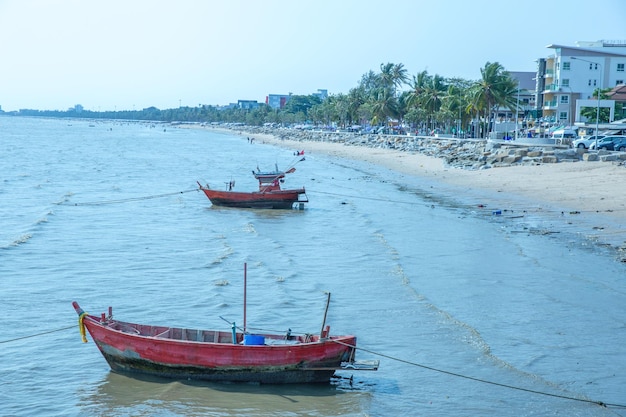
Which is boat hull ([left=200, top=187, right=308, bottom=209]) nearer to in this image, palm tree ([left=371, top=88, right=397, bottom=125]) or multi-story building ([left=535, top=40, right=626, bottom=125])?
multi-story building ([left=535, top=40, right=626, bottom=125])

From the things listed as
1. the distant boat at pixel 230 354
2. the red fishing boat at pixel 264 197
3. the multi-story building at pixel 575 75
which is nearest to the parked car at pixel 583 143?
the red fishing boat at pixel 264 197

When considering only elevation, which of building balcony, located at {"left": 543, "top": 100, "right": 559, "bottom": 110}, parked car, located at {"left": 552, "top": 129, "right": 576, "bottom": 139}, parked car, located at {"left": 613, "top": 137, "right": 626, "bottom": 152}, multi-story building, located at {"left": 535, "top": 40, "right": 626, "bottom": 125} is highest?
multi-story building, located at {"left": 535, "top": 40, "right": 626, "bottom": 125}

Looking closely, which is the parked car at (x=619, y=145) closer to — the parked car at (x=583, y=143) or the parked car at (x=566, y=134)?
the parked car at (x=583, y=143)

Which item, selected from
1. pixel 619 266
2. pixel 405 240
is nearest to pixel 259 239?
pixel 405 240

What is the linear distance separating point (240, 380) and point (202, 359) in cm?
82

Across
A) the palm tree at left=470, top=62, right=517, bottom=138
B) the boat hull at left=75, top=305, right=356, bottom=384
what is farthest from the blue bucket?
the palm tree at left=470, top=62, right=517, bottom=138

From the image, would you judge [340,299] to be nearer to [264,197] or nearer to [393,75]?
[264,197]

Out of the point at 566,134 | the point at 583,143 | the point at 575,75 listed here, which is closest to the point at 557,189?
the point at 583,143

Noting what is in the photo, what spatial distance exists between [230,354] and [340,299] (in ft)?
23.6

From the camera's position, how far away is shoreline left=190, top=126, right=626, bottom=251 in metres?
30.5

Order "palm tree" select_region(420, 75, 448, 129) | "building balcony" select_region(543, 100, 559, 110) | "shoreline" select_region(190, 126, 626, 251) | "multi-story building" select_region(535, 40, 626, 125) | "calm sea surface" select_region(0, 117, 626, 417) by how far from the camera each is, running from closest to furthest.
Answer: "calm sea surface" select_region(0, 117, 626, 417), "shoreline" select_region(190, 126, 626, 251), "multi-story building" select_region(535, 40, 626, 125), "building balcony" select_region(543, 100, 559, 110), "palm tree" select_region(420, 75, 448, 129)

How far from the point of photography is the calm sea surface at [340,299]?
13.8 m

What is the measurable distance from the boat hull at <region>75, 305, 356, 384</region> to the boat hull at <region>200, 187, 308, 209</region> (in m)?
25.1

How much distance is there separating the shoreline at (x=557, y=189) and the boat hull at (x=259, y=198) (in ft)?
32.6
